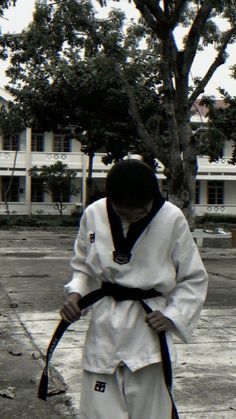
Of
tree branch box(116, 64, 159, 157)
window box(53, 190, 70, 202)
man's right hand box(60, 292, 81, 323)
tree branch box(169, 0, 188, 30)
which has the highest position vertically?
tree branch box(169, 0, 188, 30)

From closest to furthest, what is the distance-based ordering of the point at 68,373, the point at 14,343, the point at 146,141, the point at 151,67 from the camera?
the point at 68,373 < the point at 14,343 < the point at 146,141 < the point at 151,67

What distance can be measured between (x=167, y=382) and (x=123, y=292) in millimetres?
405

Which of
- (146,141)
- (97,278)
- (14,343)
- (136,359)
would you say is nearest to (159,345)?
(136,359)

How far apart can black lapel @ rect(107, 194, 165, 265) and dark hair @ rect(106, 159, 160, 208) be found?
0.23 feet

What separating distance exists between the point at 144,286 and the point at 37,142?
36573 mm

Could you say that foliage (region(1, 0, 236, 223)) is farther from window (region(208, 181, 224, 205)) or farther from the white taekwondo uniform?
window (region(208, 181, 224, 205))

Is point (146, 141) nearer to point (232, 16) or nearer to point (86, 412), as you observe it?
point (232, 16)

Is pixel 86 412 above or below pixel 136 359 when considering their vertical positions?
below

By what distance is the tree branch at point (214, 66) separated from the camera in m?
14.3

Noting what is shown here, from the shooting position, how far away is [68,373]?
5.20m

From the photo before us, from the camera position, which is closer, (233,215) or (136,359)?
(136,359)

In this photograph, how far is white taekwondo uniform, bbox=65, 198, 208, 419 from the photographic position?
2639 millimetres

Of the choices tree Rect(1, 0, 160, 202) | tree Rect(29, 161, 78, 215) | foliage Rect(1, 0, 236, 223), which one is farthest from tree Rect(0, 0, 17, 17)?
tree Rect(29, 161, 78, 215)

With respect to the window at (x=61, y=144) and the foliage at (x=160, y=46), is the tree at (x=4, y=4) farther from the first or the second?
the window at (x=61, y=144)
